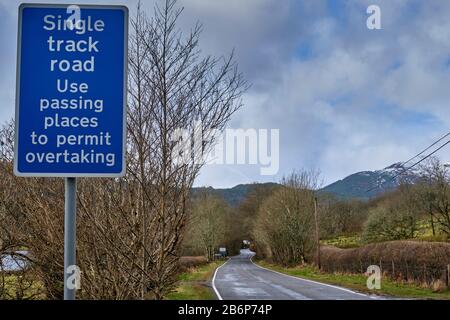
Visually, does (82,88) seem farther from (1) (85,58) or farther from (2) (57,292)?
(2) (57,292)

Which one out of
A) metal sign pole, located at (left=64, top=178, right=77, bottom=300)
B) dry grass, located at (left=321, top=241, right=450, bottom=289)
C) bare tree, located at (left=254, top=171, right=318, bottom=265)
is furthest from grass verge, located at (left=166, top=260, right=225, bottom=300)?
bare tree, located at (left=254, top=171, right=318, bottom=265)

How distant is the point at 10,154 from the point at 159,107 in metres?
6.05

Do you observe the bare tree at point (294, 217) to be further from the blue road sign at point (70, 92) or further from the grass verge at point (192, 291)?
the blue road sign at point (70, 92)

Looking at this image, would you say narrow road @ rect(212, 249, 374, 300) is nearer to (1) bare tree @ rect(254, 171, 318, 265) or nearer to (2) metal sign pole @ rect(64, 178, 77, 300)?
(2) metal sign pole @ rect(64, 178, 77, 300)

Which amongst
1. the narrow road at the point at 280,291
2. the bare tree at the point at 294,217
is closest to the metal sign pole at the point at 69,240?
the narrow road at the point at 280,291

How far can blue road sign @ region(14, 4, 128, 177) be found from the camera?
7.28 feet

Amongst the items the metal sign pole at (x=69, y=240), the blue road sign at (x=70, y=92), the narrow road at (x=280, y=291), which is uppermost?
the blue road sign at (x=70, y=92)

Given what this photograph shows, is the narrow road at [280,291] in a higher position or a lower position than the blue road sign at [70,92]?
lower

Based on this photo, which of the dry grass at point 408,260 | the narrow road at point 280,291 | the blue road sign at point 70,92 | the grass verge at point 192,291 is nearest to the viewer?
the blue road sign at point 70,92

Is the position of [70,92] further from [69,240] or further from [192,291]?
[192,291]

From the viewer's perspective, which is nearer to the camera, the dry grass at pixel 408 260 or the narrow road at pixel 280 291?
the narrow road at pixel 280 291

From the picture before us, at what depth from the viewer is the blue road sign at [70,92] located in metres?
2.22

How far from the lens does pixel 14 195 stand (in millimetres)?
9062

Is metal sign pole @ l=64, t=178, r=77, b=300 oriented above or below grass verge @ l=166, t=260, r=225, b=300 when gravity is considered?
above
